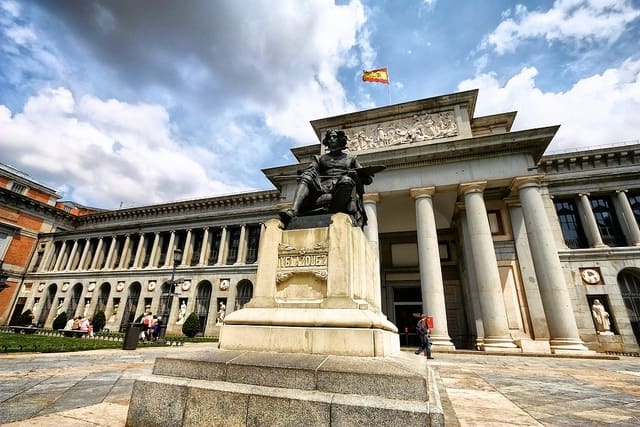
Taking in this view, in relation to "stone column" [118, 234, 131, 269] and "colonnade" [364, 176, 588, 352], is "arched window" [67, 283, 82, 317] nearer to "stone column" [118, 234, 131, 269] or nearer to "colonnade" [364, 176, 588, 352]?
"stone column" [118, 234, 131, 269]

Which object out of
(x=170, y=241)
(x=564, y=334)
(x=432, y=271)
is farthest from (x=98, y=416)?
(x=170, y=241)

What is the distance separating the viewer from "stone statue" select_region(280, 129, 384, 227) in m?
4.61

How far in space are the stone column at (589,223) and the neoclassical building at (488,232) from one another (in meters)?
0.08

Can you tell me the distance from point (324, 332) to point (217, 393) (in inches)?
47.9

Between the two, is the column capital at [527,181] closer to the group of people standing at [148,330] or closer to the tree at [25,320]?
the group of people standing at [148,330]

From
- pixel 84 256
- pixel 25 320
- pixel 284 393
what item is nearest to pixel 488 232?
pixel 284 393

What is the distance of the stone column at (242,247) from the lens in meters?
31.5

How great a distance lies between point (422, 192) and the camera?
17.0 metres

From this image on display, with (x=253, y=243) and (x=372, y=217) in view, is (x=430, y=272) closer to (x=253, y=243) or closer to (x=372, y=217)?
(x=372, y=217)

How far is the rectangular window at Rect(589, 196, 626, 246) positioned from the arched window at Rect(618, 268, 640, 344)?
7.36 feet

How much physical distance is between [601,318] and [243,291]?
28.1 m

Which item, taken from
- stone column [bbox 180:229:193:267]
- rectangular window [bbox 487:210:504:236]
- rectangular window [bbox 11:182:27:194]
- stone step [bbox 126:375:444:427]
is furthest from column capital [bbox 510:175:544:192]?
rectangular window [bbox 11:182:27:194]

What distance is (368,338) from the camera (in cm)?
313

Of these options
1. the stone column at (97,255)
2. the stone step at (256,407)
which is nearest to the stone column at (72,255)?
the stone column at (97,255)
